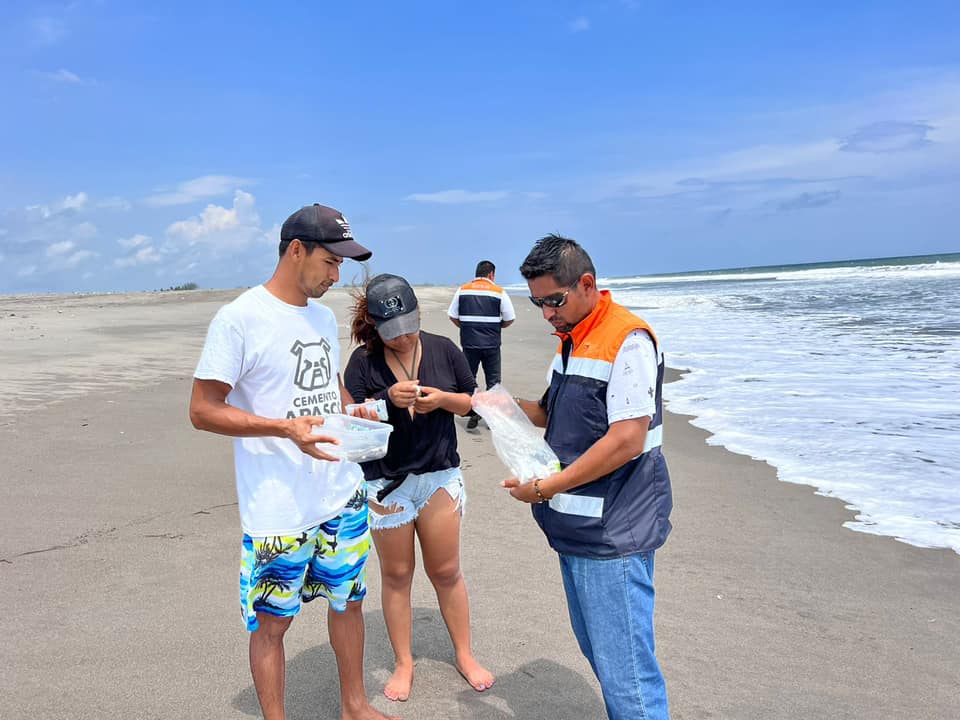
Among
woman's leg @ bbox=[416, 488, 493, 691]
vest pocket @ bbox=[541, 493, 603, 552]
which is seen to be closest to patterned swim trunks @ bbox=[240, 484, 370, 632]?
woman's leg @ bbox=[416, 488, 493, 691]

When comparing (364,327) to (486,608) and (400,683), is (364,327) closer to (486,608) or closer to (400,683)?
(400,683)

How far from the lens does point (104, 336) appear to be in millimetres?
15984

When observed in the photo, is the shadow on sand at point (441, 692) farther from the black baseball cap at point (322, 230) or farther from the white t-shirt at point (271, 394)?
the black baseball cap at point (322, 230)

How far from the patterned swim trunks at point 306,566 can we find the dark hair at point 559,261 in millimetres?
1241

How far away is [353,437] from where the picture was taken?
114 inches

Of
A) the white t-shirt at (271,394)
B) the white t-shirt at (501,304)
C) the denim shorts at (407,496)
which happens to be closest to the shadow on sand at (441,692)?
the denim shorts at (407,496)

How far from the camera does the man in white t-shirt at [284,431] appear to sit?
2.72 metres

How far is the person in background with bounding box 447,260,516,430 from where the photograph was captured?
899cm

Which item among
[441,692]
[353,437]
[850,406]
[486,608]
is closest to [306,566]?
[353,437]

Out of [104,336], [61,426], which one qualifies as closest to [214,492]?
[61,426]

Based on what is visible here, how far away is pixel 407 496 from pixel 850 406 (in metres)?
7.30

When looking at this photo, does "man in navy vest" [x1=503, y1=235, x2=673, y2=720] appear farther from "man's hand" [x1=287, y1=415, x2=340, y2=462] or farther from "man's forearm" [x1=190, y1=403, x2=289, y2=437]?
"man's forearm" [x1=190, y1=403, x2=289, y2=437]

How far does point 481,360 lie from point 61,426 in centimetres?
462

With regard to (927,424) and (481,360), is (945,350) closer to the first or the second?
(927,424)
